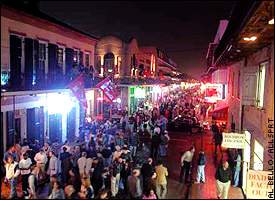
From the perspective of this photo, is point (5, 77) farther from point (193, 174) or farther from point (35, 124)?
point (193, 174)

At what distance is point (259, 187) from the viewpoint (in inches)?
416

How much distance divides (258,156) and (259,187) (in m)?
2.88

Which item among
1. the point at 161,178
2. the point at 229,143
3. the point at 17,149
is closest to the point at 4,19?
the point at 17,149

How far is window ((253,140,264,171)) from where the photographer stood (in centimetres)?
1262

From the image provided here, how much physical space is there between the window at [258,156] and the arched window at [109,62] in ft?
74.1

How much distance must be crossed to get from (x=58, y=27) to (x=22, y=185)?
33.6 feet

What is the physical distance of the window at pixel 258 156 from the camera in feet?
41.4

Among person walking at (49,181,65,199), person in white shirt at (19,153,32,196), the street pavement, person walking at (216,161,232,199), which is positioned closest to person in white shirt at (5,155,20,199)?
person in white shirt at (19,153,32,196)

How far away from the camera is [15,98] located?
16.2 meters

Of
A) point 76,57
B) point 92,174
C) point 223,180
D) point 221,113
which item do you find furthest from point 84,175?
point 221,113

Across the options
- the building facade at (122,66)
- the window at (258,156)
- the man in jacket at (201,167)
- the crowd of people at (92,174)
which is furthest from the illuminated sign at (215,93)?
the window at (258,156)

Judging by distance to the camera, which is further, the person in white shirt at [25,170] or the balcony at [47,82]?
the balcony at [47,82]

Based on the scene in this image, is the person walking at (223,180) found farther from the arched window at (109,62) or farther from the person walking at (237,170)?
the arched window at (109,62)

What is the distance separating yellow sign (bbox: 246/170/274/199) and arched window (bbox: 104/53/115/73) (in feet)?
83.0
